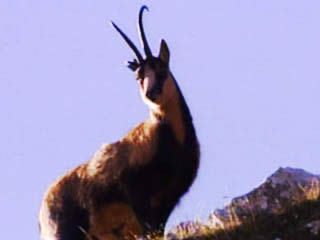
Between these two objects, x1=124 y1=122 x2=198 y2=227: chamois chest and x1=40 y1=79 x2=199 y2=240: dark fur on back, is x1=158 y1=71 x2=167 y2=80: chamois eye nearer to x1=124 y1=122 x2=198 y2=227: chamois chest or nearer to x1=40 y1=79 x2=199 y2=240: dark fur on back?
x1=40 y1=79 x2=199 y2=240: dark fur on back

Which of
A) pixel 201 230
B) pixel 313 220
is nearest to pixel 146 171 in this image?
pixel 201 230

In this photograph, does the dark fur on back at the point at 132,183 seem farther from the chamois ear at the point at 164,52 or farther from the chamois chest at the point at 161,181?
the chamois ear at the point at 164,52

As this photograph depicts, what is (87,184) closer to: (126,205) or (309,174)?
(126,205)

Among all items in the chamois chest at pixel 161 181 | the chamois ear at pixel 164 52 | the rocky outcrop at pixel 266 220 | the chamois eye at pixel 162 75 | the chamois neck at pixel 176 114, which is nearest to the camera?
the rocky outcrop at pixel 266 220

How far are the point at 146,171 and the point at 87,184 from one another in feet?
3.27

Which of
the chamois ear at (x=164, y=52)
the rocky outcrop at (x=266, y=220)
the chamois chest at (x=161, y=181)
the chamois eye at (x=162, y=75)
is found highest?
the chamois ear at (x=164, y=52)

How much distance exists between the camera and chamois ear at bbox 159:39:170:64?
16.0 meters

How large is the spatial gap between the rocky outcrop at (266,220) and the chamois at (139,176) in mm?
1420

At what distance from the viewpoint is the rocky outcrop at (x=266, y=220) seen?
1148cm

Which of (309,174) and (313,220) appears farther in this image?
(309,174)

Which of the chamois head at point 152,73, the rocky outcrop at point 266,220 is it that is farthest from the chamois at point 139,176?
the rocky outcrop at point 266,220

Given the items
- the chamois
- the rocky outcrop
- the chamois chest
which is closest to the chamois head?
the chamois

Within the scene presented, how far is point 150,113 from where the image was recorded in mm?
15820

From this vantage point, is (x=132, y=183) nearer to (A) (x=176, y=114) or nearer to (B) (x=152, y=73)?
(A) (x=176, y=114)
